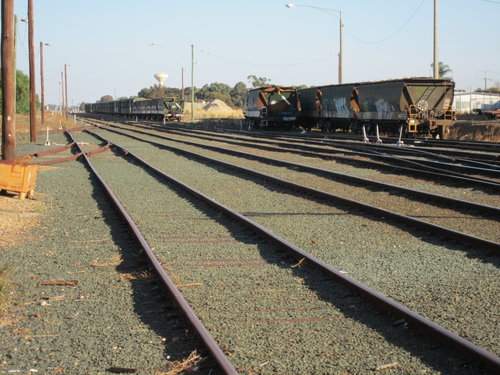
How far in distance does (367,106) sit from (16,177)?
955 inches

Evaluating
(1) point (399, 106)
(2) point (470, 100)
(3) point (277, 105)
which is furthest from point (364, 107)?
(2) point (470, 100)

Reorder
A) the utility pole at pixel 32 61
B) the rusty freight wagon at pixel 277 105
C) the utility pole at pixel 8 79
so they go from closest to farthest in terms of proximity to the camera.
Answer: the utility pole at pixel 8 79 < the utility pole at pixel 32 61 < the rusty freight wagon at pixel 277 105

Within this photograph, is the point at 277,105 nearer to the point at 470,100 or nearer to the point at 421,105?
the point at 421,105

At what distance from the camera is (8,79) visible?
17.4m

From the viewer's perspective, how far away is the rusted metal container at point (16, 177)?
12.3m

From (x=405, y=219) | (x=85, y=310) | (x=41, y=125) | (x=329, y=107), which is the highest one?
(x=329, y=107)

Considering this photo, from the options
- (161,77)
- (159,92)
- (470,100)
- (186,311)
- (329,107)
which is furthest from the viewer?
(159,92)

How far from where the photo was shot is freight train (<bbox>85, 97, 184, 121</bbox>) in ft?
237

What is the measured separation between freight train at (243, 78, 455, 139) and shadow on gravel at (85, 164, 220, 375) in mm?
21819

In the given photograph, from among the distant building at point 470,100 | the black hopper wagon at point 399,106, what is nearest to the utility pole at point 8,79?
the black hopper wagon at point 399,106

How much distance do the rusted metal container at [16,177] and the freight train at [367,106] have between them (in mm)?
18651

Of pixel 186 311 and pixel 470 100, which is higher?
pixel 470 100

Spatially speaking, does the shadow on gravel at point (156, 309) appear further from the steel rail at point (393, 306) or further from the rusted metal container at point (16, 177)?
the rusted metal container at point (16, 177)

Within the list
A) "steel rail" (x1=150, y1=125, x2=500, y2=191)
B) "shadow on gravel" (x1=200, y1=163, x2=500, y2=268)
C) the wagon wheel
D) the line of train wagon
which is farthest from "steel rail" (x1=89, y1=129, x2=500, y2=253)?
the wagon wheel
